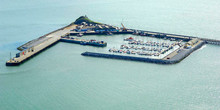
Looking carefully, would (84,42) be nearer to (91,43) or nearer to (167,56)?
(91,43)

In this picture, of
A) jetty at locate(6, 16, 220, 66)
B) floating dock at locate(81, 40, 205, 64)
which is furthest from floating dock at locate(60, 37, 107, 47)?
floating dock at locate(81, 40, 205, 64)

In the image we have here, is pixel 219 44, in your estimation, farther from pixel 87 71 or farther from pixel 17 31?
pixel 17 31

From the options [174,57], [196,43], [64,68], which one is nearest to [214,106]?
[174,57]

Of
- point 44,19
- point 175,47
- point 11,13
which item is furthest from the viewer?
point 11,13

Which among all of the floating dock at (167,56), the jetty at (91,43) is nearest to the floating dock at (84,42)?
the jetty at (91,43)

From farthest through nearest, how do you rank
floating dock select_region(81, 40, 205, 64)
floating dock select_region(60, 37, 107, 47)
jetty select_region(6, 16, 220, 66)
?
1. floating dock select_region(60, 37, 107, 47)
2. jetty select_region(6, 16, 220, 66)
3. floating dock select_region(81, 40, 205, 64)

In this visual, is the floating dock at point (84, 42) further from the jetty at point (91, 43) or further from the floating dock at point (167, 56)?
the floating dock at point (167, 56)

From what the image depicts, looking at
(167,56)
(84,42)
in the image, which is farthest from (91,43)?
(167,56)

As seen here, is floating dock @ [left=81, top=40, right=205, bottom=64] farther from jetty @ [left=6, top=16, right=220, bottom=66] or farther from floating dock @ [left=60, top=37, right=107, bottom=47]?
floating dock @ [left=60, top=37, right=107, bottom=47]

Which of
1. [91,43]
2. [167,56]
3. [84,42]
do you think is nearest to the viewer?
[167,56]
